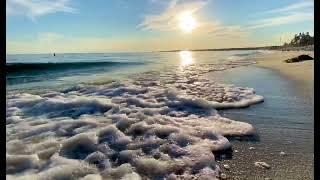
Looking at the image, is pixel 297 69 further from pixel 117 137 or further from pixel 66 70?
pixel 66 70

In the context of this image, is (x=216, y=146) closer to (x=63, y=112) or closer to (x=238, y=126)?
(x=238, y=126)

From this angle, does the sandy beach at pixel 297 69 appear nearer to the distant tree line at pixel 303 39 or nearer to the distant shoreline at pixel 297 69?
the distant shoreline at pixel 297 69

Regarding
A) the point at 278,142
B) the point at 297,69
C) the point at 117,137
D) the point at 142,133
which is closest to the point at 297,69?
the point at 297,69

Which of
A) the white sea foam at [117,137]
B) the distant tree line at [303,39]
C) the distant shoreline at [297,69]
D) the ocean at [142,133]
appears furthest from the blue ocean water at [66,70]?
the distant tree line at [303,39]

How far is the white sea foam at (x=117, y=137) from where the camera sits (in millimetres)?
3951

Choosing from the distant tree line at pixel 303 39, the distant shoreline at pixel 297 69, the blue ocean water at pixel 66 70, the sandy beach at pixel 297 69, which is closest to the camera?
the distant shoreline at pixel 297 69

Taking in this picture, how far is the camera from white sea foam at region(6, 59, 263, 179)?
395 centimetres

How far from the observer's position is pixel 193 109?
7582 mm

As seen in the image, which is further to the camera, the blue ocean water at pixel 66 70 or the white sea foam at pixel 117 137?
the blue ocean water at pixel 66 70

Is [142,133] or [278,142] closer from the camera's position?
[278,142]

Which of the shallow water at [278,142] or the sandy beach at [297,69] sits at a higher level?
the sandy beach at [297,69]

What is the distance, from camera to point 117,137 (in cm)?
515

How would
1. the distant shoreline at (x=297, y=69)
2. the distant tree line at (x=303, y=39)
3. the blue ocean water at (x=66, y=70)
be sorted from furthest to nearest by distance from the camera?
the distant tree line at (x=303, y=39) → the blue ocean water at (x=66, y=70) → the distant shoreline at (x=297, y=69)
